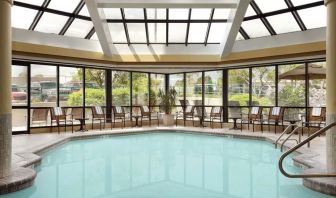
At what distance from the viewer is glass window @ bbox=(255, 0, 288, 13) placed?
388 inches

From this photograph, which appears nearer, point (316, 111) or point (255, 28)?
point (316, 111)

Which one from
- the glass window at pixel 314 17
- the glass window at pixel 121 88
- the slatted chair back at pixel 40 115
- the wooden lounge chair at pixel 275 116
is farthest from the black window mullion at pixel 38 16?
the wooden lounge chair at pixel 275 116

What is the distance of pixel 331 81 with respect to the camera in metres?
5.02

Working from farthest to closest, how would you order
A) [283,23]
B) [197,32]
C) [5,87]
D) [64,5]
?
[197,32]
[283,23]
[64,5]
[5,87]

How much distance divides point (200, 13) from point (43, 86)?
6586mm

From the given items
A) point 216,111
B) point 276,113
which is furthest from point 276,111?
point 216,111

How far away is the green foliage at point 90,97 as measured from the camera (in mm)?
12516

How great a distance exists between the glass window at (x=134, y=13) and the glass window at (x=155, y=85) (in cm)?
483

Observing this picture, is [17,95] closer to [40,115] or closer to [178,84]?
[40,115]

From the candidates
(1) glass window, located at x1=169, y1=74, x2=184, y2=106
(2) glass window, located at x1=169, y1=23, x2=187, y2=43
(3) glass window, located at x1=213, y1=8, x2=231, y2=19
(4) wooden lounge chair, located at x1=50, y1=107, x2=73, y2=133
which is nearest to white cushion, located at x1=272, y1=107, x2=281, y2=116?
(3) glass window, located at x1=213, y1=8, x2=231, y2=19

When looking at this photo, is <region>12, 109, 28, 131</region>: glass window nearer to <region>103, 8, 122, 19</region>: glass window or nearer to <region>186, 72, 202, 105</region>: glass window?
<region>103, 8, 122, 19</region>: glass window

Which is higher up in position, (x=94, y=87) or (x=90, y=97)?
(x=94, y=87)

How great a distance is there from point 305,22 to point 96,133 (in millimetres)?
8338

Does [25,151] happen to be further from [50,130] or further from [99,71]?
[99,71]
